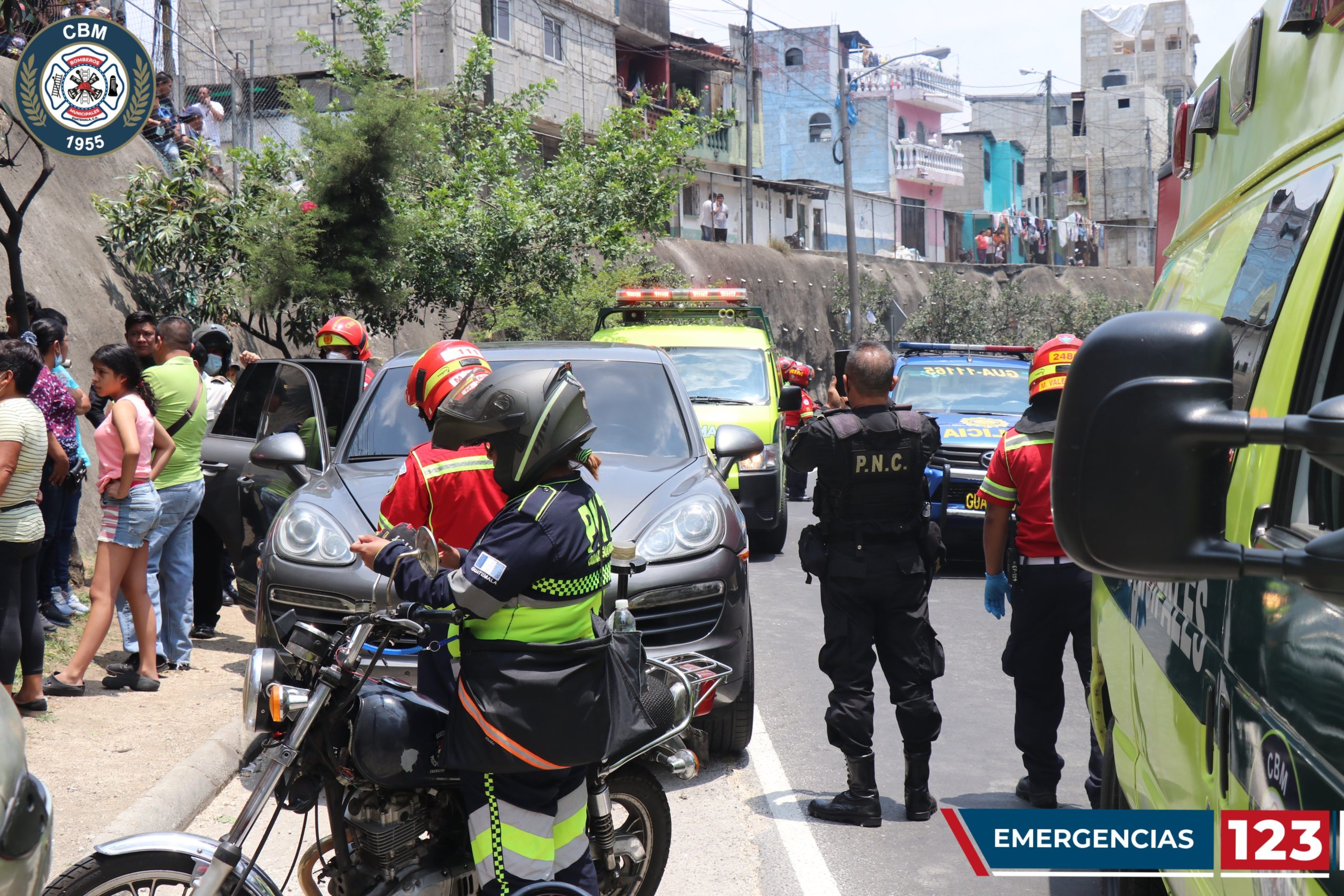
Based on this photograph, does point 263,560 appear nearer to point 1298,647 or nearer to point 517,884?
point 517,884

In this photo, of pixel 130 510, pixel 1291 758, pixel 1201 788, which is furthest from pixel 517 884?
pixel 130 510

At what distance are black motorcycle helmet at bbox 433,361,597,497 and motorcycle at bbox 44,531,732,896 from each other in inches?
11.5

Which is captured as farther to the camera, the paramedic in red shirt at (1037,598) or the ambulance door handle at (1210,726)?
the paramedic in red shirt at (1037,598)

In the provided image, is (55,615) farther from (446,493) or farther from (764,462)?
(764,462)

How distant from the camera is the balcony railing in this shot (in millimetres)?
62312

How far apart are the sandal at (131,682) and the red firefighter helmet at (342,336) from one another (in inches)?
116

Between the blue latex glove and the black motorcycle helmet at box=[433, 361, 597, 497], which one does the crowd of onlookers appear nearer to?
A: the black motorcycle helmet at box=[433, 361, 597, 497]

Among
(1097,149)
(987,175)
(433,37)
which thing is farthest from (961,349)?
(1097,149)

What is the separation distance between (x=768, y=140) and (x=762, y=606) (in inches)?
2145

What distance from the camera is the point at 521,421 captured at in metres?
3.13

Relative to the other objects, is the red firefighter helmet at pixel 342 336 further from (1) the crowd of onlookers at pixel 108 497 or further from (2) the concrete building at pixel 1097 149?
(2) the concrete building at pixel 1097 149

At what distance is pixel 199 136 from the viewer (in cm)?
1595

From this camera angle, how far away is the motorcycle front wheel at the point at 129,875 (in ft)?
10.1

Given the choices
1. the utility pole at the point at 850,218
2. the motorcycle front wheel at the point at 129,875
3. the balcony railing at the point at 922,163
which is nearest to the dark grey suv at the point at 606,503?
the motorcycle front wheel at the point at 129,875
